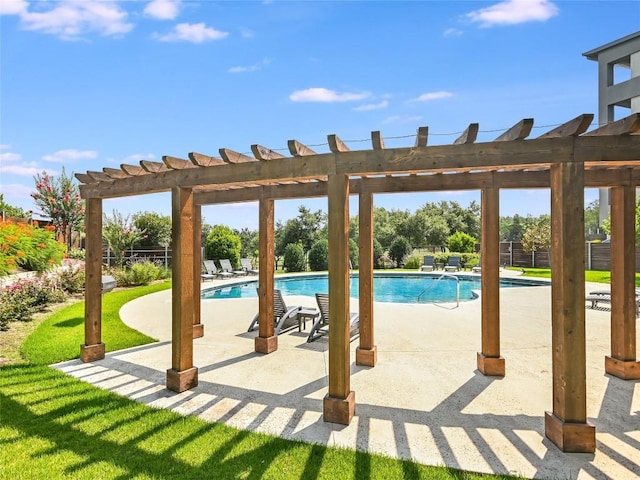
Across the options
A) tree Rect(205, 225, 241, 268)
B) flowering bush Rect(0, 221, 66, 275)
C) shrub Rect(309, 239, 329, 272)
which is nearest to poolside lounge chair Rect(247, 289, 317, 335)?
flowering bush Rect(0, 221, 66, 275)

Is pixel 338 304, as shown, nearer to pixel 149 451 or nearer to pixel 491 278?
pixel 149 451

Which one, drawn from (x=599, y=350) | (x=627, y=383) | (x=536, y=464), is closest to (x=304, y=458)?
(x=536, y=464)

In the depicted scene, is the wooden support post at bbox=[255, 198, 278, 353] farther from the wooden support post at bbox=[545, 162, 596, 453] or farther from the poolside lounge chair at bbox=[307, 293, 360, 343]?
the wooden support post at bbox=[545, 162, 596, 453]

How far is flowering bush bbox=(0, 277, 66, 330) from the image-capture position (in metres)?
8.84

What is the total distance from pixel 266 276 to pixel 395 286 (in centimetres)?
1401

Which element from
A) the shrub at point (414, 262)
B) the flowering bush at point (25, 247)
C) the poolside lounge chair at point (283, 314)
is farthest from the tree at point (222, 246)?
the poolside lounge chair at point (283, 314)

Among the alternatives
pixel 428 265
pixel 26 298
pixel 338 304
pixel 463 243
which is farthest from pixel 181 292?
pixel 463 243

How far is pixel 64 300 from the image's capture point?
11672mm

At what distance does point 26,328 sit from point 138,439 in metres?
6.84

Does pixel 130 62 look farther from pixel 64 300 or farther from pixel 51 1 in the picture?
pixel 64 300

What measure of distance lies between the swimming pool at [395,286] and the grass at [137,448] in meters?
11.3

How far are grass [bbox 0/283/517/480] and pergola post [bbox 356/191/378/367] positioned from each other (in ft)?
8.32

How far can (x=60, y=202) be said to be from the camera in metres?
20.8

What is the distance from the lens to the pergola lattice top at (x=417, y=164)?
3449 millimetres
